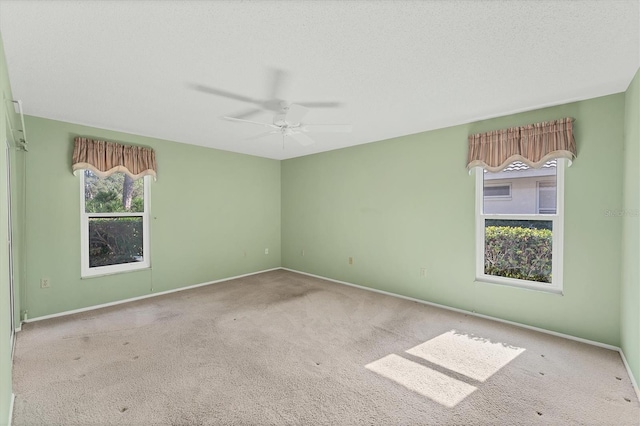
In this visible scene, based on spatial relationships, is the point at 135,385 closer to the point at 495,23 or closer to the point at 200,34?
the point at 200,34

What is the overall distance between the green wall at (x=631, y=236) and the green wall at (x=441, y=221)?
4.7 inches

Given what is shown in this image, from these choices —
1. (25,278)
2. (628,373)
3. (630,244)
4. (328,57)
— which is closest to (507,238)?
(630,244)

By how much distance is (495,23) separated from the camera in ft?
5.64

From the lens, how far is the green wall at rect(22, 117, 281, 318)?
11.4ft

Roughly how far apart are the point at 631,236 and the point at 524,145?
1.26 metres

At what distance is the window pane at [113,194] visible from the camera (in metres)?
3.89

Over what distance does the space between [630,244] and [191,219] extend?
5.26 meters

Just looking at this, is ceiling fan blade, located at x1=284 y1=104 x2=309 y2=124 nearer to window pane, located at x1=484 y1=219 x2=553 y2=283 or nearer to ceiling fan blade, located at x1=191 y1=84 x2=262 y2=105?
ceiling fan blade, located at x1=191 y1=84 x2=262 y2=105

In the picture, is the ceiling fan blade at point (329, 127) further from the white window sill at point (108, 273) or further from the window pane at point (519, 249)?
the white window sill at point (108, 273)

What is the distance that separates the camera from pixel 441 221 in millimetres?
3934

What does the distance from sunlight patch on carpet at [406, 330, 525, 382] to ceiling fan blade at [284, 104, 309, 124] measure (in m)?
2.42

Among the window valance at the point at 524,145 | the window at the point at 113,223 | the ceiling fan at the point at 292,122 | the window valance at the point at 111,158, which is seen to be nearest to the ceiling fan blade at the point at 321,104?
the ceiling fan at the point at 292,122

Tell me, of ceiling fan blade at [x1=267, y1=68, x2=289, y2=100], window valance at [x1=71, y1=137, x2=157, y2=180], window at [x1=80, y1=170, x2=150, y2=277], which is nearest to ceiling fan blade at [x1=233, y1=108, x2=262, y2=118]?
ceiling fan blade at [x1=267, y1=68, x2=289, y2=100]

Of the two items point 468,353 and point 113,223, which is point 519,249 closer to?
point 468,353
